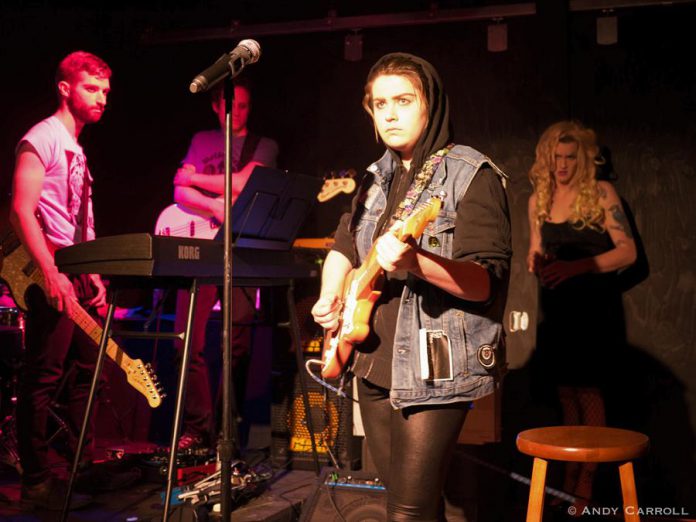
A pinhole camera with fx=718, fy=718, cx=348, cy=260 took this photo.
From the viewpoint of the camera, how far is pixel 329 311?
6.99 feet

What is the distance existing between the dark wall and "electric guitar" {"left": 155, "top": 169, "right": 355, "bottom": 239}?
136 millimetres

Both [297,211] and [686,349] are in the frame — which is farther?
[686,349]

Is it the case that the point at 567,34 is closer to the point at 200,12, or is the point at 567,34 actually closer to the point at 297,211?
the point at 297,211

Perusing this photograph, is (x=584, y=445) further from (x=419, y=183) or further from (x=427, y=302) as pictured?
(x=419, y=183)

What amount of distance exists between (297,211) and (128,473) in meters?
1.89

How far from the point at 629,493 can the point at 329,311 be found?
1.22m

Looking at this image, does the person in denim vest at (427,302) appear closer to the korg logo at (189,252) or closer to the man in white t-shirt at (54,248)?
the korg logo at (189,252)

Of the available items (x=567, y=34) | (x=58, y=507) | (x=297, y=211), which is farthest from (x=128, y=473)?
(x=567, y=34)

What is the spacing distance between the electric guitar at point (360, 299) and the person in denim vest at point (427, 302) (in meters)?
0.04

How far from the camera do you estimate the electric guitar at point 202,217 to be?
4984mm

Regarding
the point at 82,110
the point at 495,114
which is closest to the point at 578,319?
the point at 495,114

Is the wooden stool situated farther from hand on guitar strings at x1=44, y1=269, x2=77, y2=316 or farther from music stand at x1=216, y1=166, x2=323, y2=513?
hand on guitar strings at x1=44, y1=269, x2=77, y2=316

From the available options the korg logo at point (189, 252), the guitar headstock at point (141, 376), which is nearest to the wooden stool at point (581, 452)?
the korg logo at point (189, 252)

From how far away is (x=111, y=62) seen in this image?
554 cm
